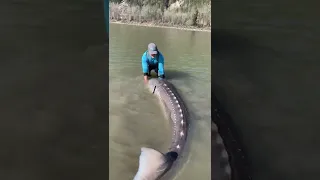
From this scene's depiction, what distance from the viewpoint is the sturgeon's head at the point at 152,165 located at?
300 centimetres

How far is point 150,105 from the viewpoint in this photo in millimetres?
4590

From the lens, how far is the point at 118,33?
877cm

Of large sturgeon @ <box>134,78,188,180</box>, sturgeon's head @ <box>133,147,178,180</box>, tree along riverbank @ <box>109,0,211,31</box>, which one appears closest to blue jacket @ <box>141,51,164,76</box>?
large sturgeon @ <box>134,78,188,180</box>

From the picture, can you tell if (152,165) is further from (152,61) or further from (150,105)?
(152,61)

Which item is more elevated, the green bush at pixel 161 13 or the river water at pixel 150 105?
the green bush at pixel 161 13

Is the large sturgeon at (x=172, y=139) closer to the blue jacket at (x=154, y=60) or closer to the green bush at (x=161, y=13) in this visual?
the blue jacket at (x=154, y=60)

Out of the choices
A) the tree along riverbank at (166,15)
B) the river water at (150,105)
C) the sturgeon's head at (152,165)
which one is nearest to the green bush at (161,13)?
the tree along riverbank at (166,15)

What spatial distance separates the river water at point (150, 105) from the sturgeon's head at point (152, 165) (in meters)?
0.14

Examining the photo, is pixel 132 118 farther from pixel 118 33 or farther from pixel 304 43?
pixel 118 33

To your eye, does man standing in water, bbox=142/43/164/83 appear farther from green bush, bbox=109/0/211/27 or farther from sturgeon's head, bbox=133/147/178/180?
green bush, bbox=109/0/211/27

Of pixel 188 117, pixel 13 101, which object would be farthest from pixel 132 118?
pixel 13 101

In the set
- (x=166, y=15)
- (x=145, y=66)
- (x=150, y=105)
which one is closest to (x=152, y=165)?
(x=150, y=105)

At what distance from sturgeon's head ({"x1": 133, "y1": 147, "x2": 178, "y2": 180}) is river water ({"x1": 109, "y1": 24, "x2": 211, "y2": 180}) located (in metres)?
0.14

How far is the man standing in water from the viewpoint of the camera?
4953 millimetres
